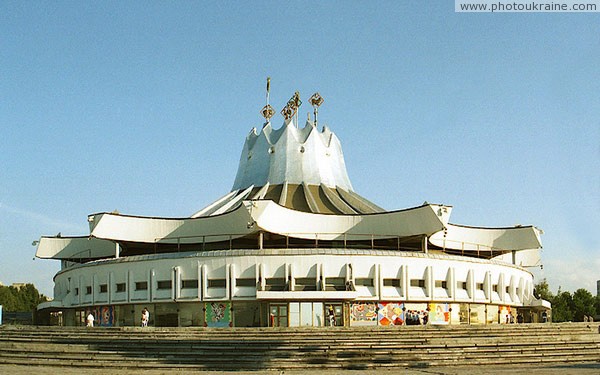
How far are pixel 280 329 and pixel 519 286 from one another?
90.6ft

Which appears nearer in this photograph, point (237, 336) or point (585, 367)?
point (585, 367)

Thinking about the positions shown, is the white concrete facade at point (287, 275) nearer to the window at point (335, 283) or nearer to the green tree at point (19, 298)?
the window at point (335, 283)

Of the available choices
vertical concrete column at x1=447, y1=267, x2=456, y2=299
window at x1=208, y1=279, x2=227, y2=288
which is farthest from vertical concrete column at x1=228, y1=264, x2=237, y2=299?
vertical concrete column at x1=447, y1=267, x2=456, y2=299

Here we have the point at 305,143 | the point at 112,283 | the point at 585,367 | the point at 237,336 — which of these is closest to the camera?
the point at 585,367

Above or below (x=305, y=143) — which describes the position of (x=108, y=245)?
below

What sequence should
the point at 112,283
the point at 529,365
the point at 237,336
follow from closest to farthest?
the point at 529,365 → the point at 237,336 → the point at 112,283

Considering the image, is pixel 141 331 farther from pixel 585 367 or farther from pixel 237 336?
pixel 585 367

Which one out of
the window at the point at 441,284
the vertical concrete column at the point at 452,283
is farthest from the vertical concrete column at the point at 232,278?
the vertical concrete column at the point at 452,283

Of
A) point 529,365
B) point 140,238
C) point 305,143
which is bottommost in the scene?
point 529,365

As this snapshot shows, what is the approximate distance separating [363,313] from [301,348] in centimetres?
1737

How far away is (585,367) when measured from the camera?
77.4 ft

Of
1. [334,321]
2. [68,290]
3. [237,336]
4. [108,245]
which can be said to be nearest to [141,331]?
[237,336]

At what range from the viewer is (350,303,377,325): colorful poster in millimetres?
43000

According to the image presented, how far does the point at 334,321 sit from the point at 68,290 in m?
20.2
